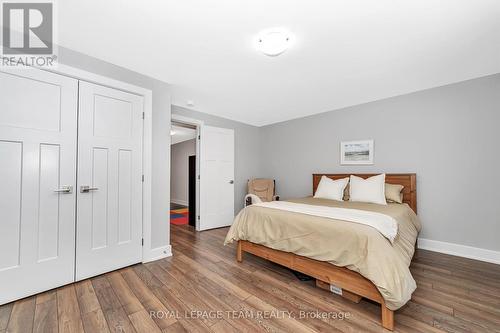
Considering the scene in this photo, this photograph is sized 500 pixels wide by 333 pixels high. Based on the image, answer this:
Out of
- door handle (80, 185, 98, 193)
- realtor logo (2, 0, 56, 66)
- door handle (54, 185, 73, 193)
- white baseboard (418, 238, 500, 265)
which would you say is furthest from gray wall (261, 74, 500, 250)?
realtor logo (2, 0, 56, 66)

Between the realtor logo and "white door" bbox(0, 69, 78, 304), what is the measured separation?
134 millimetres

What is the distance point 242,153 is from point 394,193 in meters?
3.07

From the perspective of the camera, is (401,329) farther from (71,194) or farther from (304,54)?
(71,194)

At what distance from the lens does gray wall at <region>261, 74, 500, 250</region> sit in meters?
2.66

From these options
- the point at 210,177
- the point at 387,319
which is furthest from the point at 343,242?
the point at 210,177

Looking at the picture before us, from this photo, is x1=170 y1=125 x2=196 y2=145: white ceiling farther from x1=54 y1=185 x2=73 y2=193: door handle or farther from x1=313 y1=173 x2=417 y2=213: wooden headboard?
x1=313 y1=173 x2=417 y2=213: wooden headboard

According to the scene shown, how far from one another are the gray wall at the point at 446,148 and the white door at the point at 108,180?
3.40 m

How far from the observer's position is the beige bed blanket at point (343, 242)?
150 centimetres

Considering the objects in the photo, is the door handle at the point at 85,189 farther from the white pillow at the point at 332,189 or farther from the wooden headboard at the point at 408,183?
the wooden headboard at the point at 408,183

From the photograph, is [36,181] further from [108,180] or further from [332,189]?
[332,189]

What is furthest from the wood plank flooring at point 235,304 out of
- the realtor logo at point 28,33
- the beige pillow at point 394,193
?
the realtor logo at point 28,33

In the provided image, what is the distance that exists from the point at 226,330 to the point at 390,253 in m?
1.33

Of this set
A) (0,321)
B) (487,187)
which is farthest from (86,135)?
(487,187)

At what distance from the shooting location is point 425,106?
311 centimetres
